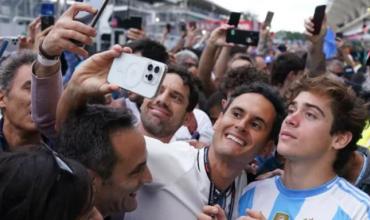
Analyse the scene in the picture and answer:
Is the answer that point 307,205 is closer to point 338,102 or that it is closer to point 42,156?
point 338,102

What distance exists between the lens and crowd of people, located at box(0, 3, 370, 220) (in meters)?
1.37

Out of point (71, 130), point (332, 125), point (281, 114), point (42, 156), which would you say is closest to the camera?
point (42, 156)

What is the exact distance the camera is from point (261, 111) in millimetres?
2396

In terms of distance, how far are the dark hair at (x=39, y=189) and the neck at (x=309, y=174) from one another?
1.14 metres

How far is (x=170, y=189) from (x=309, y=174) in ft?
2.02

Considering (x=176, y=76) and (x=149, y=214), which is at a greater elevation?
(x=176, y=76)

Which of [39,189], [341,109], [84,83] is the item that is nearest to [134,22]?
[341,109]

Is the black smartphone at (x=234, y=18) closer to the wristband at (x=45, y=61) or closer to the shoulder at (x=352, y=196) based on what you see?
the shoulder at (x=352, y=196)

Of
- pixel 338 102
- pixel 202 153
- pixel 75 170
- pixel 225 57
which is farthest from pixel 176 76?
pixel 225 57

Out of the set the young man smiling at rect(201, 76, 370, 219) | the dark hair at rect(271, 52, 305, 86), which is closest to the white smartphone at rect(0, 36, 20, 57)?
the young man smiling at rect(201, 76, 370, 219)

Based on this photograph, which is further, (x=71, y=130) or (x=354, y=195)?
(x=354, y=195)

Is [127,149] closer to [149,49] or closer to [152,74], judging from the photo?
[152,74]

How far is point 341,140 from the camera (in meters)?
2.31

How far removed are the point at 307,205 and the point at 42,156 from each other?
1.24 m
